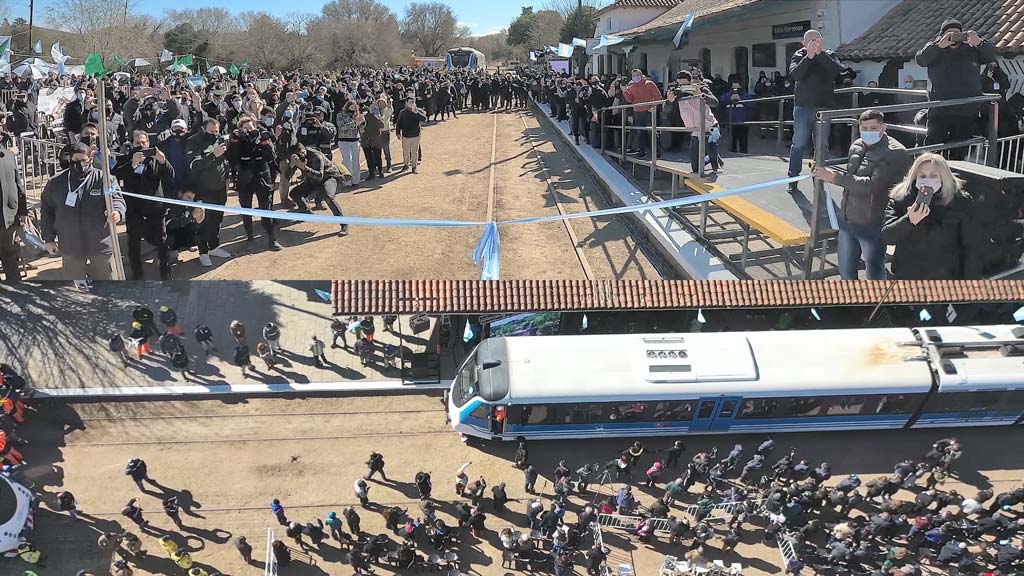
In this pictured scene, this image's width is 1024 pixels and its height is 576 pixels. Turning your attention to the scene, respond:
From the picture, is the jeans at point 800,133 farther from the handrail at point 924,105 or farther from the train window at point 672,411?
the train window at point 672,411

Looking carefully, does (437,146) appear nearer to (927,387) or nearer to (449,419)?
(449,419)

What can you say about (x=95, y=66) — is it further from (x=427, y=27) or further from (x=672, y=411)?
(x=427, y=27)

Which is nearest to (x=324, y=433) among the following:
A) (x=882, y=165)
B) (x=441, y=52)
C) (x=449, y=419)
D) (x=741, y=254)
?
(x=449, y=419)

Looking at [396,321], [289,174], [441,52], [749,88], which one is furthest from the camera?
[441,52]

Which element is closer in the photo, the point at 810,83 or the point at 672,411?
the point at 672,411

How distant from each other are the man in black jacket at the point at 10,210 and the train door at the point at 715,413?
416 inches

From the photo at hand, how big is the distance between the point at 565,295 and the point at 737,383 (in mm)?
2816

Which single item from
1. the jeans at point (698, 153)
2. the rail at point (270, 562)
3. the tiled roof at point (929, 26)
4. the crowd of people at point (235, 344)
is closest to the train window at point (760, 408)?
the jeans at point (698, 153)

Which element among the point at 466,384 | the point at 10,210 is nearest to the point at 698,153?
the point at 466,384

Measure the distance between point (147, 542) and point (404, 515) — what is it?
118 inches

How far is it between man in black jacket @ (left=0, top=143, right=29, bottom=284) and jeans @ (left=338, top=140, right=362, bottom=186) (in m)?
7.97

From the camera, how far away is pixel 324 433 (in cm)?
1045

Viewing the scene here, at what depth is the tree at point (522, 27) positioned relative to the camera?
10256 cm

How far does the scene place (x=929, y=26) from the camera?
54.9ft
